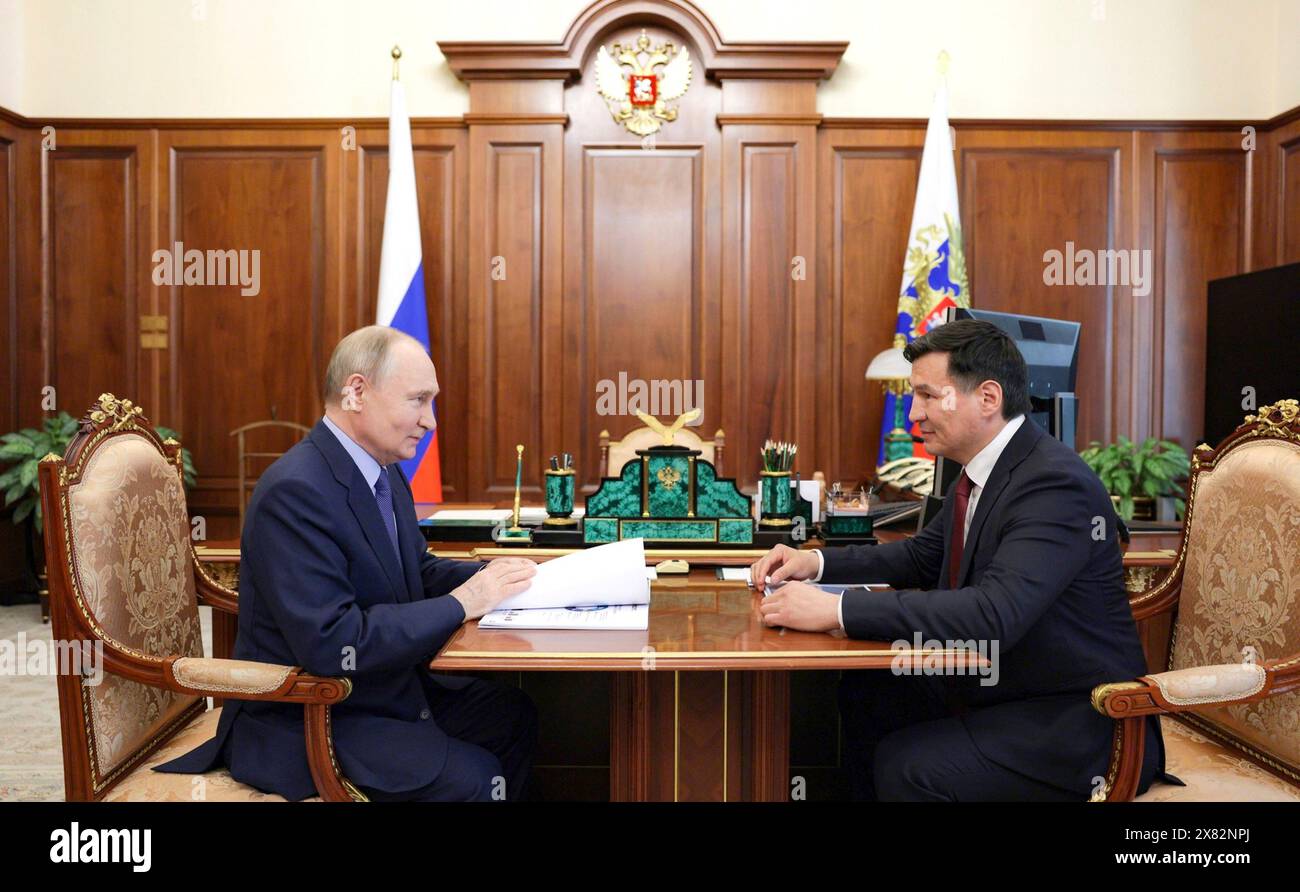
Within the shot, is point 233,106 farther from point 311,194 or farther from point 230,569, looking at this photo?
point 230,569

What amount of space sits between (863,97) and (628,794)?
473 centimetres

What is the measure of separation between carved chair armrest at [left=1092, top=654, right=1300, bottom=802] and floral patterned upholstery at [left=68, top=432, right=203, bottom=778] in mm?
1869

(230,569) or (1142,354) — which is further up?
(1142,354)

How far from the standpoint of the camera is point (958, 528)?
7.27 feet

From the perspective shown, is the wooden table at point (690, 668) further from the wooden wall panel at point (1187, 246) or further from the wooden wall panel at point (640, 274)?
the wooden wall panel at point (1187, 246)

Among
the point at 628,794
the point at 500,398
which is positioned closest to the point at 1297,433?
the point at 628,794

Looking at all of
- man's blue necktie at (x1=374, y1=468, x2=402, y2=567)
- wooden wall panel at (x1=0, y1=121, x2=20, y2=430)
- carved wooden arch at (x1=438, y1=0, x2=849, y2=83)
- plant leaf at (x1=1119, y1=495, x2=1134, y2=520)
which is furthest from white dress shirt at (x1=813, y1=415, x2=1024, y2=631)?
wooden wall panel at (x1=0, y1=121, x2=20, y2=430)

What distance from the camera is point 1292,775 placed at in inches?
76.7

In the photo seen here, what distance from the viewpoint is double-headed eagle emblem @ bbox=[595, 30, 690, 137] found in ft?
18.0

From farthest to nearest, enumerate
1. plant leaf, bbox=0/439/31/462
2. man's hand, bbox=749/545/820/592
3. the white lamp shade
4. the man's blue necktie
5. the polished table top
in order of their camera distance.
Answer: plant leaf, bbox=0/439/31/462 < the white lamp shade < man's hand, bbox=749/545/820/592 < the man's blue necktie < the polished table top

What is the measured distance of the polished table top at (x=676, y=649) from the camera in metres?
1.64

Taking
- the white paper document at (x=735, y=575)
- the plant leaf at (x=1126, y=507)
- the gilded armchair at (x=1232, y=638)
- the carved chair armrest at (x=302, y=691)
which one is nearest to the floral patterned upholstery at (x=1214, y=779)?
the gilded armchair at (x=1232, y=638)

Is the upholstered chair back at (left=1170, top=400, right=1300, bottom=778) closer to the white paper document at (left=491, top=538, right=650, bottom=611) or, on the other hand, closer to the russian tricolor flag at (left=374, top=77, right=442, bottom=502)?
the white paper document at (left=491, top=538, right=650, bottom=611)

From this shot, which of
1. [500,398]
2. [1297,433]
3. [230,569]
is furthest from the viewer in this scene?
[500,398]
